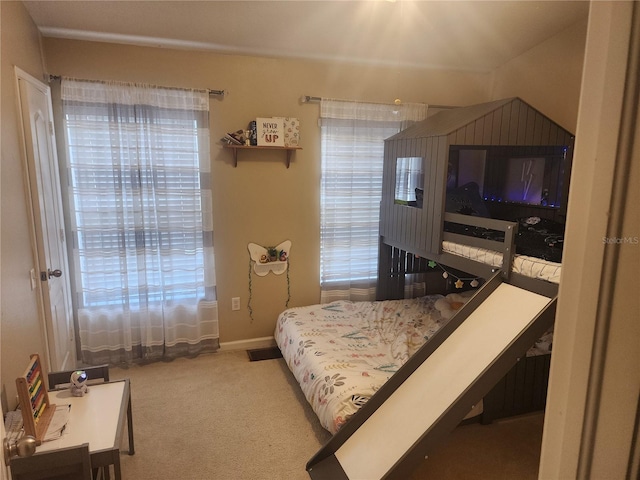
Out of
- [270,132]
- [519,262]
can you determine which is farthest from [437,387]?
[270,132]

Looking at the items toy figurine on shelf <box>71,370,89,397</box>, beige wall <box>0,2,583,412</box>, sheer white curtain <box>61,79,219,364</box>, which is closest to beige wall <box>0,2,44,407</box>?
toy figurine on shelf <box>71,370,89,397</box>

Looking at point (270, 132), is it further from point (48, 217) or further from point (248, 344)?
point (248, 344)

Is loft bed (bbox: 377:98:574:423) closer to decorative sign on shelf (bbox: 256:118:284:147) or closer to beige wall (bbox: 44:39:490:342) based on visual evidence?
beige wall (bbox: 44:39:490:342)

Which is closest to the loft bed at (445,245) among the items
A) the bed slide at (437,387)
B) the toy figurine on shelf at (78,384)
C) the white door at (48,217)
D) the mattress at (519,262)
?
the mattress at (519,262)

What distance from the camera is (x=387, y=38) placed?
306 cm

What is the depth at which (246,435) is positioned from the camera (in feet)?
8.00

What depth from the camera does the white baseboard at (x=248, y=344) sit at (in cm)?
355

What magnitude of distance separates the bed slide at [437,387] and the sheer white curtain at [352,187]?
1629mm

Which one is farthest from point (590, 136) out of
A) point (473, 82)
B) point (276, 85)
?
point (473, 82)

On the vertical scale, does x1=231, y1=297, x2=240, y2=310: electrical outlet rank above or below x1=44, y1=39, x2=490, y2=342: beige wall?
below

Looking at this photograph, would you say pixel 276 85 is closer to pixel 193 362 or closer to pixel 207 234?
pixel 207 234

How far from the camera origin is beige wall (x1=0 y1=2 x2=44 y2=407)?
1798mm

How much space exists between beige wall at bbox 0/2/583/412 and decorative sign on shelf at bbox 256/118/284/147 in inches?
4.2

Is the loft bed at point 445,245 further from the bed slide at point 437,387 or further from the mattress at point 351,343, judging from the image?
the bed slide at point 437,387
